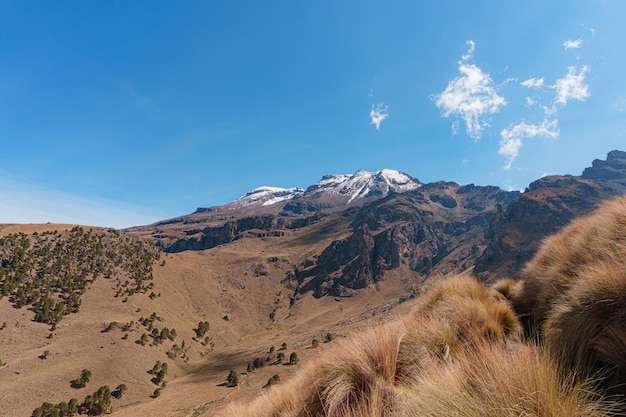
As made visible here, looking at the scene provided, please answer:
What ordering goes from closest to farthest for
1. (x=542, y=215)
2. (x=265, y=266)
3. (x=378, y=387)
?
(x=378, y=387) → (x=542, y=215) → (x=265, y=266)

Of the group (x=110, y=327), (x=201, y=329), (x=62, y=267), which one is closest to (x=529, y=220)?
(x=201, y=329)

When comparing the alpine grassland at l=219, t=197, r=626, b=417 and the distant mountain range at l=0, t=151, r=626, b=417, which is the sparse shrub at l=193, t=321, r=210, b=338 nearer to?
the distant mountain range at l=0, t=151, r=626, b=417

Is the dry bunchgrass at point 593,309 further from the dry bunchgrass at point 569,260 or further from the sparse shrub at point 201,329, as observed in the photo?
the sparse shrub at point 201,329

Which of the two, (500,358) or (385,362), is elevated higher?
(500,358)

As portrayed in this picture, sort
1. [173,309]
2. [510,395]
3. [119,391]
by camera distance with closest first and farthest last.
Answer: [510,395] → [119,391] → [173,309]

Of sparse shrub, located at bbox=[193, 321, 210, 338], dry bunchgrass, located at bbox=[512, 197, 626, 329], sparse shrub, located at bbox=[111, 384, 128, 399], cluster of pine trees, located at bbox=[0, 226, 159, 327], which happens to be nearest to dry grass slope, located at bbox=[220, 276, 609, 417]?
dry bunchgrass, located at bbox=[512, 197, 626, 329]

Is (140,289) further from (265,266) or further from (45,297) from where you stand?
(265,266)

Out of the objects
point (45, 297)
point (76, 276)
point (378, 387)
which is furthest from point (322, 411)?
point (76, 276)

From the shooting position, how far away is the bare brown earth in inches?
2119

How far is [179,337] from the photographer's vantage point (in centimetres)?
9525

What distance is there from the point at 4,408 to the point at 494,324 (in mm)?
71112

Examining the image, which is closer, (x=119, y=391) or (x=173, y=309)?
(x=119, y=391)

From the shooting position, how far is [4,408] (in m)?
46.4

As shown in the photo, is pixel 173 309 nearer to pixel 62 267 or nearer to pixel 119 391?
pixel 62 267
